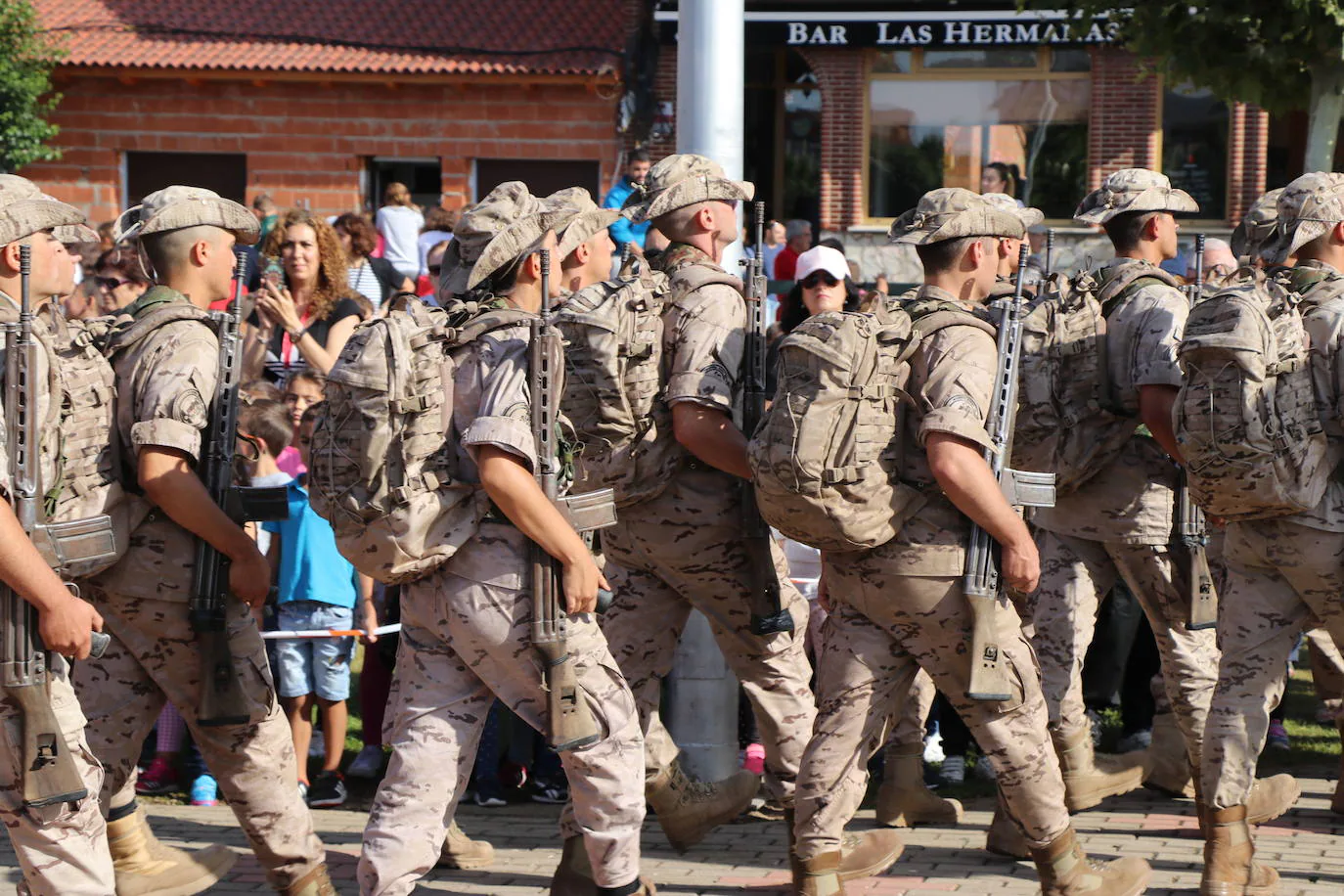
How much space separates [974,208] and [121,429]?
2619 mm

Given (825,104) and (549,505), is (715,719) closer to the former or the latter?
(549,505)

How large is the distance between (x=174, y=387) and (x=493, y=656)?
3.89ft

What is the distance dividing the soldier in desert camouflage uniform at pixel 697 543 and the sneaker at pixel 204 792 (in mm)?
2133

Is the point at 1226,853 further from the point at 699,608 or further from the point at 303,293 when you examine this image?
the point at 303,293

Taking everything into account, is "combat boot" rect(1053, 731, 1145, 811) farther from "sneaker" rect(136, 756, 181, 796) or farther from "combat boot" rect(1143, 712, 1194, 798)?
"sneaker" rect(136, 756, 181, 796)

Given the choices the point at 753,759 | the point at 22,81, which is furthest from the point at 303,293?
the point at 22,81

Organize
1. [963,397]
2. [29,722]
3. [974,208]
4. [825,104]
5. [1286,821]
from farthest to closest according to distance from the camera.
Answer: [825,104] → [1286,821] → [974,208] → [963,397] → [29,722]

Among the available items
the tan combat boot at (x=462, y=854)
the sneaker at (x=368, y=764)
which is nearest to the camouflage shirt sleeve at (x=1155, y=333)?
the tan combat boot at (x=462, y=854)

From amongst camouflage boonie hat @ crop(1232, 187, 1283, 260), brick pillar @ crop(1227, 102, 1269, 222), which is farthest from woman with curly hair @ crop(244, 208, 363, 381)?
brick pillar @ crop(1227, 102, 1269, 222)

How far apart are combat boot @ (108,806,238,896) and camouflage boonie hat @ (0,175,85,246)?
200 centimetres

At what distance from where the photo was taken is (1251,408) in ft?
17.1

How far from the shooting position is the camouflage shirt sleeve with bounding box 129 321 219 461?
482cm

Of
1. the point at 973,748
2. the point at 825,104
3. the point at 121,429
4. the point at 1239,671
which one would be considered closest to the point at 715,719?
the point at 973,748

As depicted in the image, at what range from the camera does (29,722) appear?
443 cm
